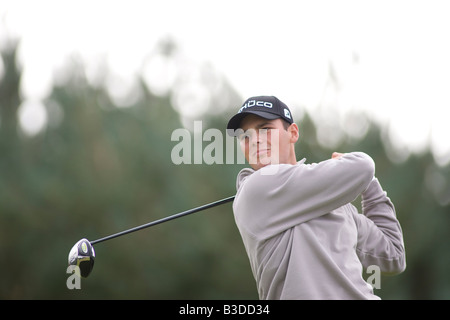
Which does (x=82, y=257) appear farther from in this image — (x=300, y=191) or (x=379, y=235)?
(x=379, y=235)

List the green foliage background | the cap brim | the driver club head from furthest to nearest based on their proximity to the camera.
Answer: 1. the green foliage background
2. the driver club head
3. the cap brim

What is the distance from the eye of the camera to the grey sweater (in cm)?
167

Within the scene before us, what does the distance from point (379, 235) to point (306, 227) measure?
0.40m

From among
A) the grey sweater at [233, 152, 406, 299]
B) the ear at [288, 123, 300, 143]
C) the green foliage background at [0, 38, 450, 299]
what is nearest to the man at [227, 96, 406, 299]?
the grey sweater at [233, 152, 406, 299]

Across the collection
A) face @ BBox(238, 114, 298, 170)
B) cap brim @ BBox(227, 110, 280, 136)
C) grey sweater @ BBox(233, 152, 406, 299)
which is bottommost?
grey sweater @ BBox(233, 152, 406, 299)

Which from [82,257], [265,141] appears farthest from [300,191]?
[82,257]

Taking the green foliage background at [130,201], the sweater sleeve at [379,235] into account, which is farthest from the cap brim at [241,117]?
the green foliage background at [130,201]

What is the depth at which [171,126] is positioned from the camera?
1057 cm

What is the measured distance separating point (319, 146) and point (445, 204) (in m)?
2.61

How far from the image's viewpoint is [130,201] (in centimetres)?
1012

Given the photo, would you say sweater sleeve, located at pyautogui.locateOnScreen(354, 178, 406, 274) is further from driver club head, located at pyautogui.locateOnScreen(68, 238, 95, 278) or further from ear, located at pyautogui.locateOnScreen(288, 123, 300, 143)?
driver club head, located at pyautogui.locateOnScreen(68, 238, 95, 278)
